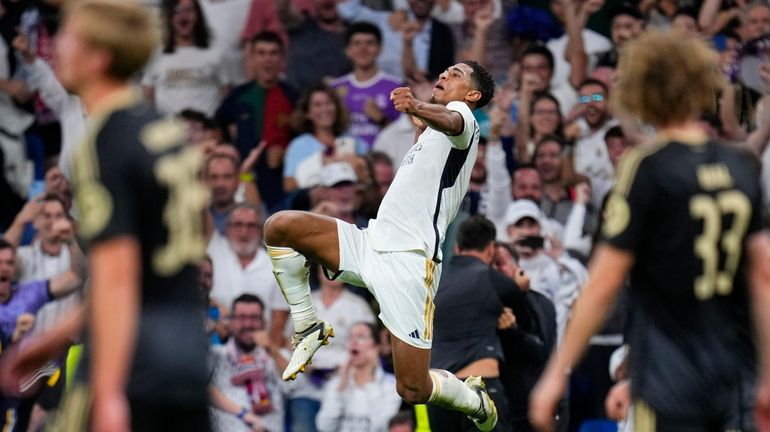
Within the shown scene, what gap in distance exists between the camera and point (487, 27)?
46.3 ft

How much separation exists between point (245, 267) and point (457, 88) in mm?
4346

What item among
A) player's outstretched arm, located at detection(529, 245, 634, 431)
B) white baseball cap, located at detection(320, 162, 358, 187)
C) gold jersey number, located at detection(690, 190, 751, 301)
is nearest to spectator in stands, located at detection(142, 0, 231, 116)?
white baseball cap, located at detection(320, 162, 358, 187)

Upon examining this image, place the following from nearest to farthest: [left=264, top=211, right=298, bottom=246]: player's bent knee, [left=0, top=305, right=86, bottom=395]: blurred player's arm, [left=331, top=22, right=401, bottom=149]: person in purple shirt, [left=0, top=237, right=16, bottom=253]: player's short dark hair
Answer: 1. [left=0, top=305, right=86, bottom=395]: blurred player's arm
2. [left=264, top=211, right=298, bottom=246]: player's bent knee
3. [left=0, top=237, right=16, bottom=253]: player's short dark hair
4. [left=331, top=22, right=401, bottom=149]: person in purple shirt

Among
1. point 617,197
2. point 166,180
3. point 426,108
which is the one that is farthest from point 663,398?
point 426,108

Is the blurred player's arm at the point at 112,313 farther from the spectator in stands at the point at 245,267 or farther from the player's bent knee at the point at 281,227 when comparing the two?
the spectator in stands at the point at 245,267

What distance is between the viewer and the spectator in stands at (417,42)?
14031 millimetres

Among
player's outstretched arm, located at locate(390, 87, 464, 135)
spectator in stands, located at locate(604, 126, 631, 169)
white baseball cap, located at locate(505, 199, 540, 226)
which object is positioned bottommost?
white baseball cap, located at locate(505, 199, 540, 226)

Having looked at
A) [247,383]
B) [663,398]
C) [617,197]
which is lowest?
[247,383]

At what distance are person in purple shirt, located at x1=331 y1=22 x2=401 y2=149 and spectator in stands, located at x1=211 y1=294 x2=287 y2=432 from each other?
2531 millimetres

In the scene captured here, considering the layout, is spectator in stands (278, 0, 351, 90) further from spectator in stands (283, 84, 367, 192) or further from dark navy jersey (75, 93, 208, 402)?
dark navy jersey (75, 93, 208, 402)

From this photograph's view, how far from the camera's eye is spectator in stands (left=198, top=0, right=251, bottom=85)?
1408 cm

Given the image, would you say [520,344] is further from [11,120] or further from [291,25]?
[11,120]

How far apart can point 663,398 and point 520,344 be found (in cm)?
529

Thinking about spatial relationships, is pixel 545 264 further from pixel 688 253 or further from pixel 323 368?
pixel 688 253
